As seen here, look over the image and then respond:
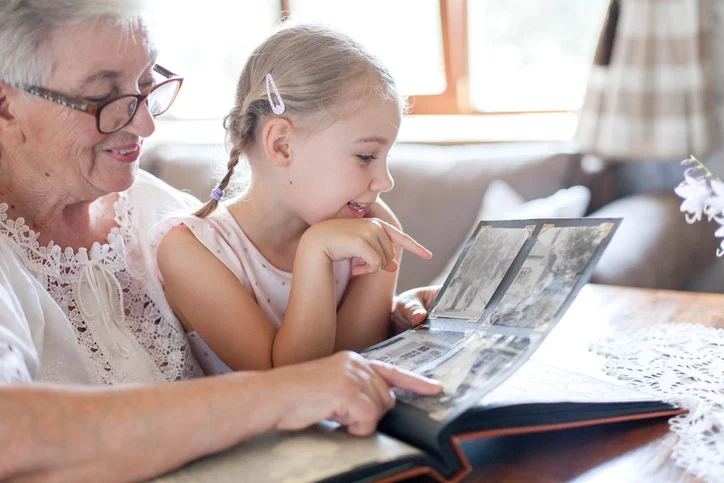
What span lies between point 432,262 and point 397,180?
1.01 ft

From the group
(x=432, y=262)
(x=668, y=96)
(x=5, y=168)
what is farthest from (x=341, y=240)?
(x=668, y=96)

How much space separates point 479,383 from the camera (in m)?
0.85

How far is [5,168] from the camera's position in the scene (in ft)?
3.86

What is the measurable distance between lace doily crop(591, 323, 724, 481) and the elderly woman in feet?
1.03

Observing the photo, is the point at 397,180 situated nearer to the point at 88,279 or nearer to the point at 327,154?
the point at 327,154

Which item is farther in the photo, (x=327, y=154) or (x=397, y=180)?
(x=397, y=180)

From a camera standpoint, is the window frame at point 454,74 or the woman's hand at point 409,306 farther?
the window frame at point 454,74

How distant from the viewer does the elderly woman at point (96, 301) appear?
77 centimetres

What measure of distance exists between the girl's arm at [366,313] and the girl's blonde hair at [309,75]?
11.7 inches

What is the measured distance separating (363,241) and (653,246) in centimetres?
127

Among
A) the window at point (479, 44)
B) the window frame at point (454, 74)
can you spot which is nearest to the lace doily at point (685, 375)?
the window at point (479, 44)

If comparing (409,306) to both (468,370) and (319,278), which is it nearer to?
(319,278)

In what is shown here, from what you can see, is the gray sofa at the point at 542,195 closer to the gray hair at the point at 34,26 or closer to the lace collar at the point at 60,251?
the lace collar at the point at 60,251

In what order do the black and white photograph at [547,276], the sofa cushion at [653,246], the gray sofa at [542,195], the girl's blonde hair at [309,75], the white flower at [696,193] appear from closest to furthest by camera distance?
the black and white photograph at [547,276] < the white flower at [696,193] < the girl's blonde hair at [309,75] < the sofa cushion at [653,246] < the gray sofa at [542,195]
